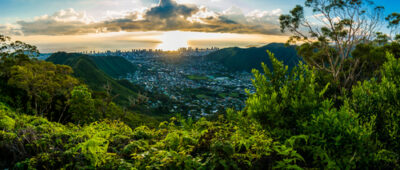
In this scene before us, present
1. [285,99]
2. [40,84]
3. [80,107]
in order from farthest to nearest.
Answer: [40,84], [80,107], [285,99]

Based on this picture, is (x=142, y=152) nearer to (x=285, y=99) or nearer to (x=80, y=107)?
(x=285, y=99)

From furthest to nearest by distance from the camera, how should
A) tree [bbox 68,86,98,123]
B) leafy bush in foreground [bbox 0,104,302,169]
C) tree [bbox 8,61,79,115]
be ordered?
1. tree [bbox 8,61,79,115]
2. tree [bbox 68,86,98,123]
3. leafy bush in foreground [bbox 0,104,302,169]

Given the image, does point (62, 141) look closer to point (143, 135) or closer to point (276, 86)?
point (143, 135)

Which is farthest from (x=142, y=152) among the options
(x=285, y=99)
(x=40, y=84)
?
(x=40, y=84)

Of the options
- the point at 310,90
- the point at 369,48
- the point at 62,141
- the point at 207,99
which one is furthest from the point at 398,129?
the point at 207,99

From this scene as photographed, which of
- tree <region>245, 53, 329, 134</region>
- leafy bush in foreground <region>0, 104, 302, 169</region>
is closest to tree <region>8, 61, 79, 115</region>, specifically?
leafy bush in foreground <region>0, 104, 302, 169</region>

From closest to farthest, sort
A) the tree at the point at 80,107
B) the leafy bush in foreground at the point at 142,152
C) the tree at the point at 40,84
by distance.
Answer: the leafy bush in foreground at the point at 142,152 < the tree at the point at 80,107 < the tree at the point at 40,84

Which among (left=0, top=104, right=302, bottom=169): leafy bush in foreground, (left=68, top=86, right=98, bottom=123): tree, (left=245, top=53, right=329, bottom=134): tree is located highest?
(left=245, top=53, right=329, bottom=134): tree

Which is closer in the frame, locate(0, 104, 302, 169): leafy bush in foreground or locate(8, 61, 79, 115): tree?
locate(0, 104, 302, 169): leafy bush in foreground

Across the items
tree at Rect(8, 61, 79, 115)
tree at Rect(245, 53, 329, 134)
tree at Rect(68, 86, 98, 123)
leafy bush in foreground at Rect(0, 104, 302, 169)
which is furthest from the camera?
tree at Rect(8, 61, 79, 115)

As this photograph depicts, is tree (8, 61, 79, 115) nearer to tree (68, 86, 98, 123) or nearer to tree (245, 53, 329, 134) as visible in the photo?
tree (68, 86, 98, 123)

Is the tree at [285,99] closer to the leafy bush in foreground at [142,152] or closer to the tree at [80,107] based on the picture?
the leafy bush in foreground at [142,152]

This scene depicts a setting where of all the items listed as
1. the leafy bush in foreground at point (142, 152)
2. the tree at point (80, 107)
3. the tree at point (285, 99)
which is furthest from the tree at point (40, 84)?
the tree at point (285, 99)
